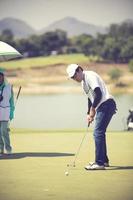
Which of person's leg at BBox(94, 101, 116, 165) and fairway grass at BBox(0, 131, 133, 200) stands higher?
person's leg at BBox(94, 101, 116, 165)

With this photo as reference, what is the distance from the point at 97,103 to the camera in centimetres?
775

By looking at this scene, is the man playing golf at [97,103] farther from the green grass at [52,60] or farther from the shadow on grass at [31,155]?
the green grass at [52,60]

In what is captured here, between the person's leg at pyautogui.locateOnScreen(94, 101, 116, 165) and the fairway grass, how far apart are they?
19 cm

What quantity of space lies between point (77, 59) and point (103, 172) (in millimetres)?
23056

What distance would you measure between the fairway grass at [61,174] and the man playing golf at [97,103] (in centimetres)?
19

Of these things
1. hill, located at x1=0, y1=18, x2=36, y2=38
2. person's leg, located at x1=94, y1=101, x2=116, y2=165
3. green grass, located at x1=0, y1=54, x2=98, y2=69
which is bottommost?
green grass, located at x1=0, y1=54, x2=98, y2=69

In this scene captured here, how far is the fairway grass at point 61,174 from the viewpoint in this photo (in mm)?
6266

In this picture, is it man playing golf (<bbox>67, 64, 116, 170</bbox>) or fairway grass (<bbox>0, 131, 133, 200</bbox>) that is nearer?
fairway grass (<bbox>0, 131, 133, 200</bbox>)

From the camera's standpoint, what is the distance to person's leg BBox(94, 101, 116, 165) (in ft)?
25.7

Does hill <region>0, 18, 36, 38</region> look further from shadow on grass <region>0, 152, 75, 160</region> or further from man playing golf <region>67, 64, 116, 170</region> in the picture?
man playing golf <region>67, 64, 116, 170</region>

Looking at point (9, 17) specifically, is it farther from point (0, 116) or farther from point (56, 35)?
point (0, 116)

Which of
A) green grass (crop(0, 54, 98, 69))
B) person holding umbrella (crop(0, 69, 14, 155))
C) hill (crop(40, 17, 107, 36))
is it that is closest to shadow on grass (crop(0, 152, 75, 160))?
person holding umbrella (crop(0, 69, 14, 155))

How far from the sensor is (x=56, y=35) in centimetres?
3266

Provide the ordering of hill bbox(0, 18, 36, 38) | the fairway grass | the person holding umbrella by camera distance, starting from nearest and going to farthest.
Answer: the fairway grass
the person holding umbrella
hill bbox(0, 18, 36, 38)
